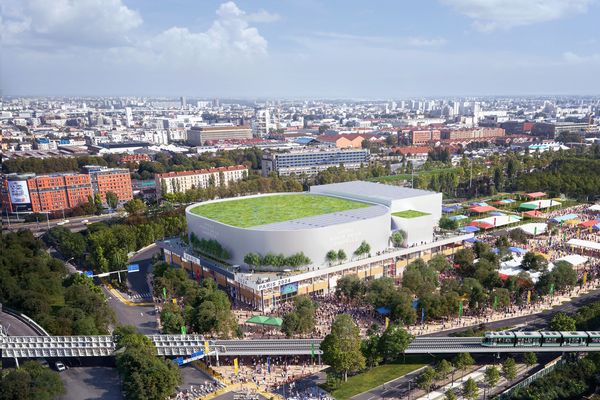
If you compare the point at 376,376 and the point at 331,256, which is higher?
the point at 331,256

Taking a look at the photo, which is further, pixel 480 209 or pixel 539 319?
pixel 480 209

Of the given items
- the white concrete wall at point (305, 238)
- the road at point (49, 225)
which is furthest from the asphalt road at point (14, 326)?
the road at point (49, 225)

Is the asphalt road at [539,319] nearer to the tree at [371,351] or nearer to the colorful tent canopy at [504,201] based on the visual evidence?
the tree at [371,351]

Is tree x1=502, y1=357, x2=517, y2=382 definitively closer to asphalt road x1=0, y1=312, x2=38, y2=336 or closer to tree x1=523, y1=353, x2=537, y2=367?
tree x1=523, y1=353, x2=537, y2=367

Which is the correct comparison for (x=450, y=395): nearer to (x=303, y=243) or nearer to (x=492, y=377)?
(x=492, y=377)

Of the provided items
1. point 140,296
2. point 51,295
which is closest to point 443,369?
point 140,296

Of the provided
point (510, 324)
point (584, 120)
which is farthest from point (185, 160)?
point (584, 120)

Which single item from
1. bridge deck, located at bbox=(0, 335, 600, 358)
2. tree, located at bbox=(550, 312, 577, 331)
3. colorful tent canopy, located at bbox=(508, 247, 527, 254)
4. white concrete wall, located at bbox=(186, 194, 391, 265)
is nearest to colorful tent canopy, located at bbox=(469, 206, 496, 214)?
colorful tent canopy, located at bbox=(508, 247, 527, 254)
